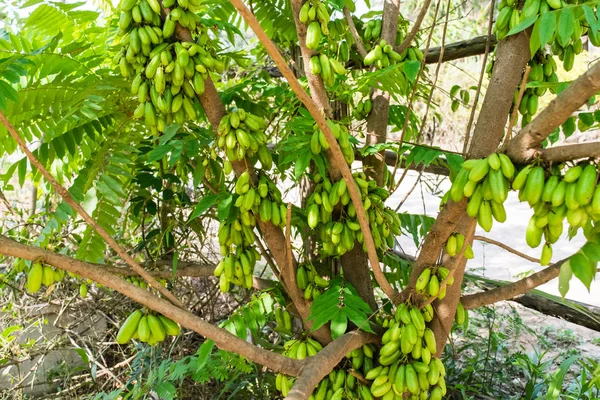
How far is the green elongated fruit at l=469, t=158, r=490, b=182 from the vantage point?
5.48 ft

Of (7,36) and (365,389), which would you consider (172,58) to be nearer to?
(7,36)

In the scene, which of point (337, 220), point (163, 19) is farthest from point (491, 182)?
point (163, 19)

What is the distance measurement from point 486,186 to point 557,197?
0.24m

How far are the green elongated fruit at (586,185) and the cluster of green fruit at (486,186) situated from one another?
0.73ft

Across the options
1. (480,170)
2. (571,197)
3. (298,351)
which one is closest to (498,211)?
(480,170)

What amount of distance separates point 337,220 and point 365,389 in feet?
2.43

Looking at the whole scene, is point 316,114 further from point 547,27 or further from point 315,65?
point 547,27

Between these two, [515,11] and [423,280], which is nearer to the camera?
[515,11]

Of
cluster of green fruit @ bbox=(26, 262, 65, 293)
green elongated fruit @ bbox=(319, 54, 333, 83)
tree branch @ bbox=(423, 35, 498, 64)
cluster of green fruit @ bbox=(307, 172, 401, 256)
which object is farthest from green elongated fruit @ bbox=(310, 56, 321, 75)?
tree branch @ bbox=(423, 35, 498, 64)

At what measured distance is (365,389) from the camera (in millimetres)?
2312

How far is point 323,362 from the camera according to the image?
1.90 metres

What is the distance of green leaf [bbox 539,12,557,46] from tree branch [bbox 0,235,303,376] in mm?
1359

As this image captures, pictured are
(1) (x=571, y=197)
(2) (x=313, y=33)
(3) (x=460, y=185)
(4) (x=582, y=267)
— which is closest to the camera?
(4) (x=582, y=267)

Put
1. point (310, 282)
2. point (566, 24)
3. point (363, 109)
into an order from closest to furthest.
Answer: point (566, 24), point (310, 282), point (363, 109)
